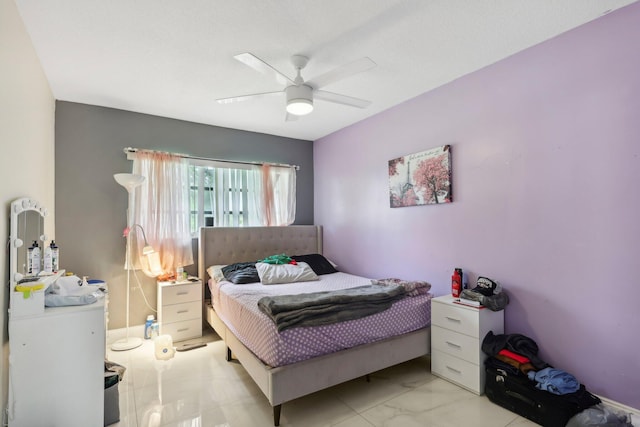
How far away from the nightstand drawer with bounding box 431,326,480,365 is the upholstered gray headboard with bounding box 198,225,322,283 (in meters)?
2.31

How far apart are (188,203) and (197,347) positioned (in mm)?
1677

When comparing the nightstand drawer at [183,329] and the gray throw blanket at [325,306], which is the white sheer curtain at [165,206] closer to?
the nightstand drawer at [183,329]

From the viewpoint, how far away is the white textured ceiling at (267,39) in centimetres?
192

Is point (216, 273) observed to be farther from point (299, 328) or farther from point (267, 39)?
point (267, 39)

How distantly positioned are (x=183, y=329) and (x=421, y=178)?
9.89 ft

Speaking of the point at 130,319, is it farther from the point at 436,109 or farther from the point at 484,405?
the point at 436,109

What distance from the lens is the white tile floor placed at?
2.04 metres

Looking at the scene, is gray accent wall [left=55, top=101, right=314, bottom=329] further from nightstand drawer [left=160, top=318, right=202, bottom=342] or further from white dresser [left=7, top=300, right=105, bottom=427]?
white dresser [left=7, top=300, right=105, bottom=427]

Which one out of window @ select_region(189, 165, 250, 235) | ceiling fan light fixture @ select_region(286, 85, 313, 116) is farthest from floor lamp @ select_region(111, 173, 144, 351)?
ceiling fan light fixture @ select_region(286, 85, 313, 116)

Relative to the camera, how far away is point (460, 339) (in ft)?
8.04

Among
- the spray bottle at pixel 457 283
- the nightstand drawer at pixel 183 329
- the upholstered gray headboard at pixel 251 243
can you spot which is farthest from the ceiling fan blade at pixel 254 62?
the nightstand drawer at pixel 183 329

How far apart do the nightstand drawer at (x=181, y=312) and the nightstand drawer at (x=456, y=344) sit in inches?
98.6

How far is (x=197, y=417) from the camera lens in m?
2.09

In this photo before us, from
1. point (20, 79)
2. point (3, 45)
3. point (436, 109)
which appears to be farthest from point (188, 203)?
point (436, 109)
